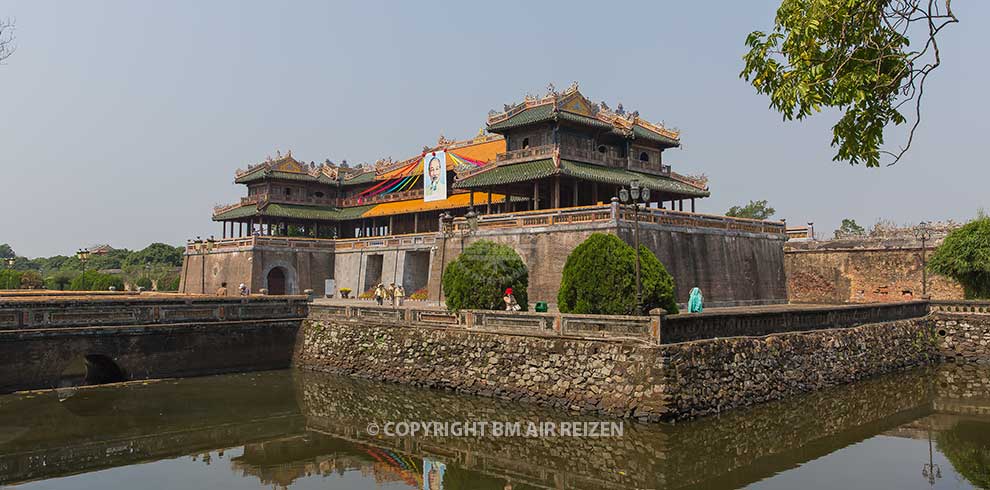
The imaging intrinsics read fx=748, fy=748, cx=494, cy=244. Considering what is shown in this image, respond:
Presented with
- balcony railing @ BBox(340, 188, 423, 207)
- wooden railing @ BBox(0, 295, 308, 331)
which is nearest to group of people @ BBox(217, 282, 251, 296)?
balcony railing @ BBox(340, 188, 423, 207)

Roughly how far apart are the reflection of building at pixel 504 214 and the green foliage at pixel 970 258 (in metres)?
7.15

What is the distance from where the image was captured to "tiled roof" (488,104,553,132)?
35594mm

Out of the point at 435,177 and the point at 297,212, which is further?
the point at 297,212

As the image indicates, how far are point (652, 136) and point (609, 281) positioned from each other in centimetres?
2102

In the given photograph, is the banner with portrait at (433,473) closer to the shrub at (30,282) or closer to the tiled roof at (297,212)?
the tiled roof at (297,212)

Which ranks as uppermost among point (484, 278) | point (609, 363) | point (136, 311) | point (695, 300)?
point (484, 278)

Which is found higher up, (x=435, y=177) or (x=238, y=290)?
(x=435, y=177)

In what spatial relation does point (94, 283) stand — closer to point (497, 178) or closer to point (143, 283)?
point (143, 283)

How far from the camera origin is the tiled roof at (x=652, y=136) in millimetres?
39219

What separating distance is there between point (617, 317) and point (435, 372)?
21.3 ft

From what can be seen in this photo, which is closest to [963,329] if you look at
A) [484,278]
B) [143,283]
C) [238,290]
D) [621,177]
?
[621,177]

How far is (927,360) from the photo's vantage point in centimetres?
2902

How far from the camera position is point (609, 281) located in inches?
803

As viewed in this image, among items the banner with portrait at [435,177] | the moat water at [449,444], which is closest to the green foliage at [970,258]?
the moat water at [449,444]
